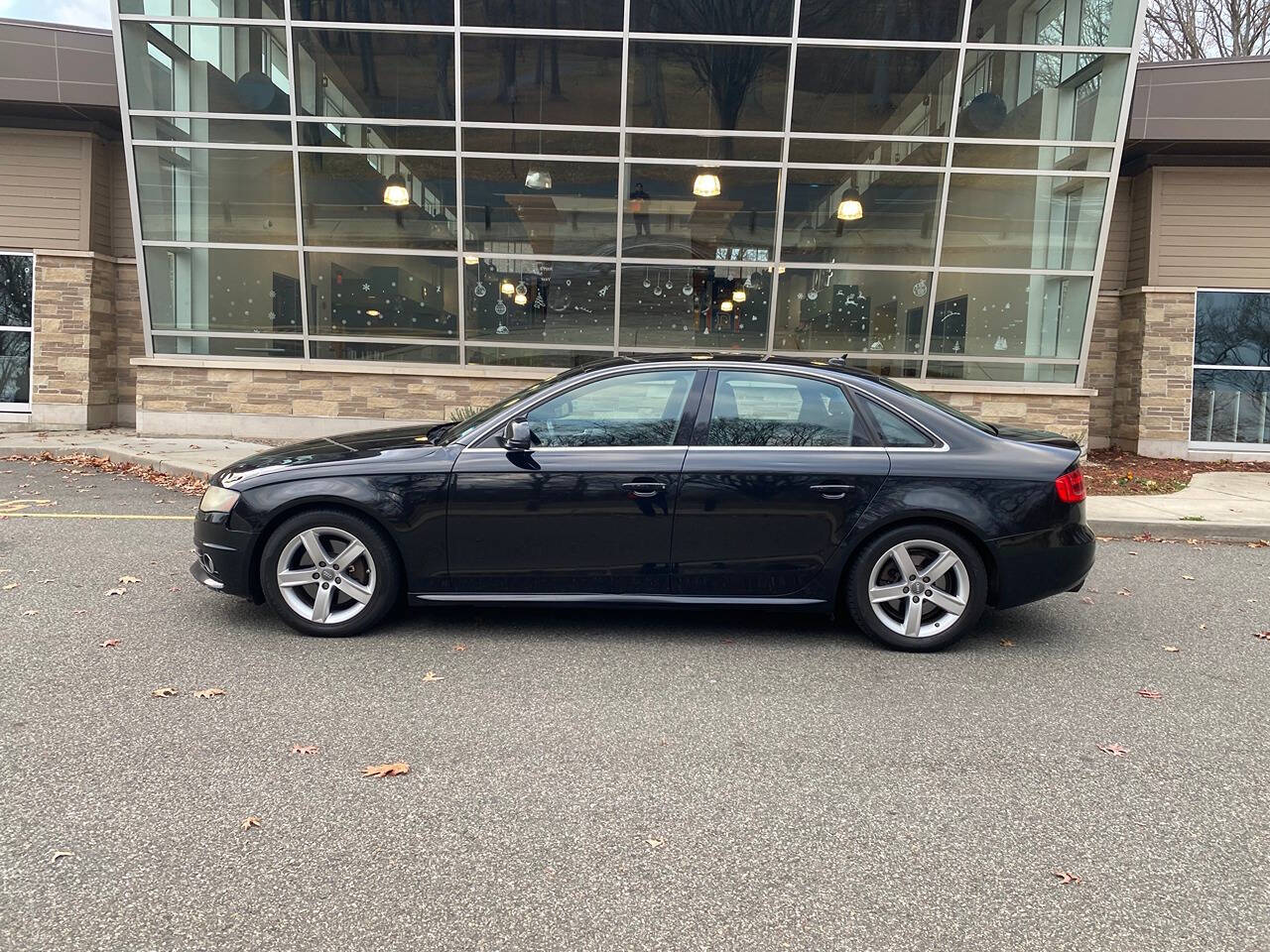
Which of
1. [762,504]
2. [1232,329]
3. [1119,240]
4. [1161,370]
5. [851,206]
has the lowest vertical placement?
[762,504]

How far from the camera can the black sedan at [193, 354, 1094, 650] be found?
193 inches

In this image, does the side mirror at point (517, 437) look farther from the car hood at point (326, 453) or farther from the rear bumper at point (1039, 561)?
the rear bumper at point (1039, 561)

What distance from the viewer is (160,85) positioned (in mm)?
13102

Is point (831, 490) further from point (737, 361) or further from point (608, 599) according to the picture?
point (608, 599)

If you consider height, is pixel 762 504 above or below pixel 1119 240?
below

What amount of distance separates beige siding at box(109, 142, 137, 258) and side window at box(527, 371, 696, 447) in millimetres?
12593

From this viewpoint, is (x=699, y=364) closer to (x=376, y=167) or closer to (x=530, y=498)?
(x=530, y=498)

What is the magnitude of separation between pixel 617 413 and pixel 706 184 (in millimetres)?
9258

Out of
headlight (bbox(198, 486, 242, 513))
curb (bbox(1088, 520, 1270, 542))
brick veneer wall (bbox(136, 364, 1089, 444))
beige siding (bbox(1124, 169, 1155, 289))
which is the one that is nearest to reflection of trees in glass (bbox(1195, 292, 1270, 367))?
beige siding (bbox(1124, 169, 1155, 289))

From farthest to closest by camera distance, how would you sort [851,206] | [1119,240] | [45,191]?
1. [1119,240]
2. [45,191]
3. [851,206]

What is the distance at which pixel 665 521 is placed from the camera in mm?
4902

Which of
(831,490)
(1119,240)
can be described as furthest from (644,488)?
(1119,240)

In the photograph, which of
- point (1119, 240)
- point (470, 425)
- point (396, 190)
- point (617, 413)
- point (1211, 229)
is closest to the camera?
point (617, 413)

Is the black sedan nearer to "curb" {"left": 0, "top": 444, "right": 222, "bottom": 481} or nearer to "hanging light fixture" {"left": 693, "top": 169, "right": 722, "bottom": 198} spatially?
"curb" {"left": 0, "top": 444, "right": 222, "bottom": 481}
